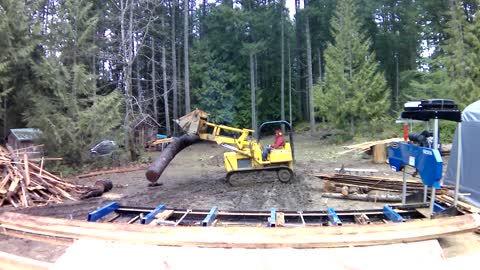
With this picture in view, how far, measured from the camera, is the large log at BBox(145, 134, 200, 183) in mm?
12906

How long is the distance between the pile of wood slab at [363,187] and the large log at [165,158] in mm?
4938

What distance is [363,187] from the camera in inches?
390

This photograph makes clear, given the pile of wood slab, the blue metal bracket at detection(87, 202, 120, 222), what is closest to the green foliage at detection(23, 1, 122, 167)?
the pile of wood slab

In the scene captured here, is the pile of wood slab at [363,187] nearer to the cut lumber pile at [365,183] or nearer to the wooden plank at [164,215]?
the cut lumber pile at [365,183]

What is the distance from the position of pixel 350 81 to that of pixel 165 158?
64.0 feet

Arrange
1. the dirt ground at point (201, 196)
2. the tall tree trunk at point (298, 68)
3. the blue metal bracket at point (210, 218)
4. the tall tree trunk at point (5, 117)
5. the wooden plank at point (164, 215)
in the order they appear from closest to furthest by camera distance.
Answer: the blue metal bracket at point (210, 218) → the wooden plank at point (164, 215) → the dirt ground at point (201, 196) → the tall tree trunk at point (5, 117) → the tall tree trunk at point (298, 68)

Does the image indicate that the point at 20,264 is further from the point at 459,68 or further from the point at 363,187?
the point at 459,68

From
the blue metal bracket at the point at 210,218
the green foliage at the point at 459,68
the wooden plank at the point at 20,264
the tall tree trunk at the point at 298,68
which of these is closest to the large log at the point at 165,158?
the blue metal bracket at the point at 210,218

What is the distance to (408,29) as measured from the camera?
38.8 metres

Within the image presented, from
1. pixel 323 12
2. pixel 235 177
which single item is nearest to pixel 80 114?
pixel 235 177

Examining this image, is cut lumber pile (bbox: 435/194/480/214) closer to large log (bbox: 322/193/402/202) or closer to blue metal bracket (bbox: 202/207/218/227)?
blue metal bracket (bbox: 202/207/218/227)

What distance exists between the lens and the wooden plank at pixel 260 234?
288 centimetres

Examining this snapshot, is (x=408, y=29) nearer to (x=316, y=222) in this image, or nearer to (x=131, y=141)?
(x=131, y=141)

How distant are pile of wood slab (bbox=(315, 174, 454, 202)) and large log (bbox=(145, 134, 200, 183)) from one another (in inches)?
194
